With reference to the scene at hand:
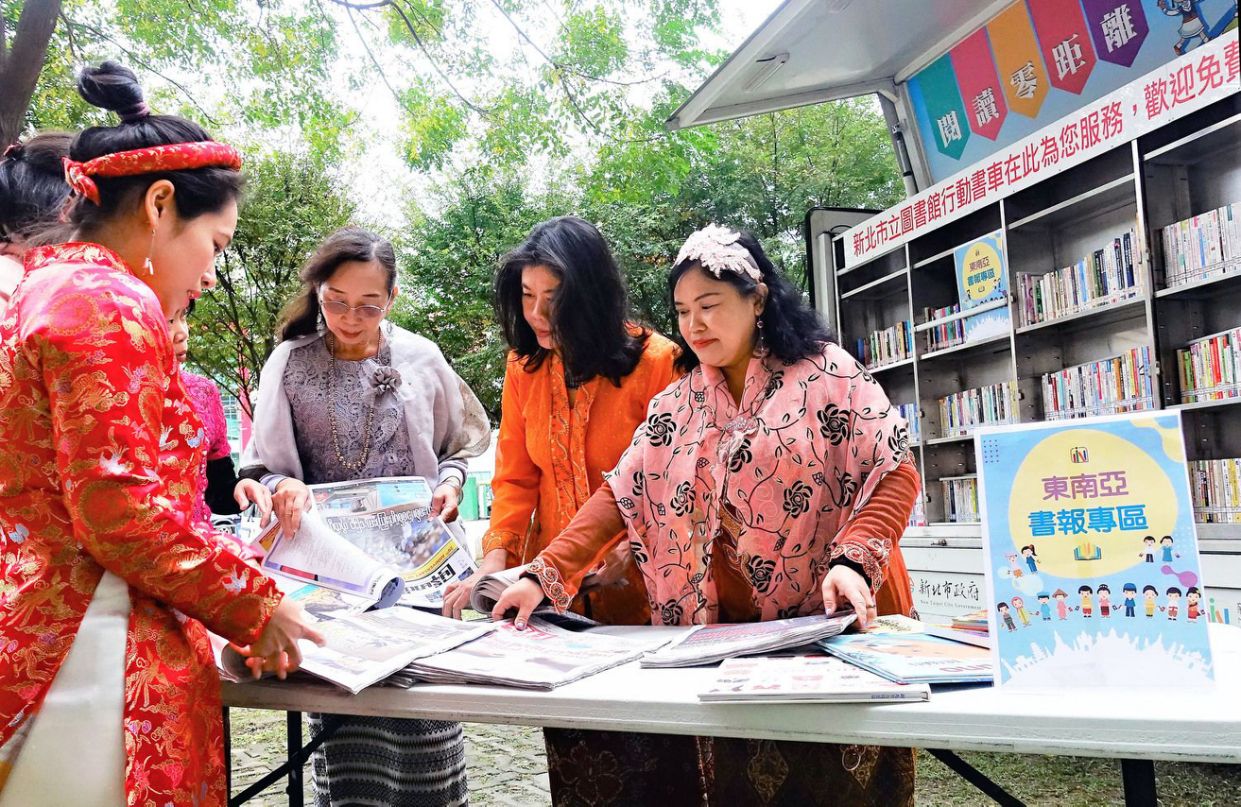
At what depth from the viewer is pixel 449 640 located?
145 cm

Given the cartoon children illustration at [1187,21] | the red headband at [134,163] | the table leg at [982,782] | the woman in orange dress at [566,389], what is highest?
the cartoon children illustration at [1187,21]

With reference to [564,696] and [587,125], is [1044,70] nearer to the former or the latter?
[564,696]

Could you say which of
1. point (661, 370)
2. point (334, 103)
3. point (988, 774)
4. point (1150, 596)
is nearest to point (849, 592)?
point (1150, 596)

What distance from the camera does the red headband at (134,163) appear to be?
4.01 feet

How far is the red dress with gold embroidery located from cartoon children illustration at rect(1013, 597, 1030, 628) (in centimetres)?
90

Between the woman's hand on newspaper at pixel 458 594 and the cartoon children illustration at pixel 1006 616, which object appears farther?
the woman's hand on newspaper at pixel 458 594

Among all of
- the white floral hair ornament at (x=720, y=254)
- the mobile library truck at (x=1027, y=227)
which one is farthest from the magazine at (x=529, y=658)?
the mobile library truck at (x=1027, y=227)

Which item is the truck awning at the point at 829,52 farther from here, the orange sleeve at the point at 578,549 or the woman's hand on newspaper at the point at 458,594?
the woman's hand on newspaper at the point at 458,594

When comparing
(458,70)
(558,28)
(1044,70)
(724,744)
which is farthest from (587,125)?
(724,744)

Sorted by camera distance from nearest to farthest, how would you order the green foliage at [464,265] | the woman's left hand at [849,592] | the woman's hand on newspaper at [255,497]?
1. the woman's left hand at [849,592]
2. the woman's hand on newspaper at [255,497]
3. the green foliage at [464,265]

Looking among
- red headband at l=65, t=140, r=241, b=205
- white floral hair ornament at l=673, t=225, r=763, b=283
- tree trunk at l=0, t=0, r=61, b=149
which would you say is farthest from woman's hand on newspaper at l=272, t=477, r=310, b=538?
tree trunk at l=0, t=0, r=61, b=149

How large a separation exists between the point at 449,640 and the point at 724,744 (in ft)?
1.62

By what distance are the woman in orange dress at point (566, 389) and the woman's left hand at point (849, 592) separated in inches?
27.6

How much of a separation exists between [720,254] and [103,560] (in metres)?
1.08
